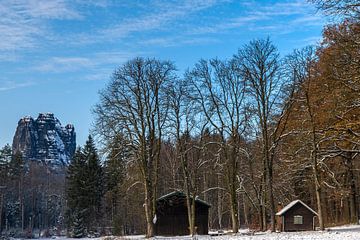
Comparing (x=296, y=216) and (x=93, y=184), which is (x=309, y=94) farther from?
(x=93, y=184)

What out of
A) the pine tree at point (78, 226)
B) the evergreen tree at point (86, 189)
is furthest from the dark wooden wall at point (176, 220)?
the evergreen tree at point (86, 189)

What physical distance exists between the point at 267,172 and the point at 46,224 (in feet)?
234

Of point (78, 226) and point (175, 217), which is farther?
point (78, 226)

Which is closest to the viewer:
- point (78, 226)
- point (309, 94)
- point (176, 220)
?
point (309, 94)

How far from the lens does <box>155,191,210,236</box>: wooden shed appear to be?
1619 inches

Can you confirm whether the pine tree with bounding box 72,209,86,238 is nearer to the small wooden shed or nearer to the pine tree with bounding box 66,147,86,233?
the pine tree with bounding box 66,147,86,233

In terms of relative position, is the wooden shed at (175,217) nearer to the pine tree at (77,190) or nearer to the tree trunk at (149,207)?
the tree trunk at (149,207)

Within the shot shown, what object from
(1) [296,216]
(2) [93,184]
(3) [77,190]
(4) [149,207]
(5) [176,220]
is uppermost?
(2) [93,184]

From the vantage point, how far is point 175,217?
41.7 metres

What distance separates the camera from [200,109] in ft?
116

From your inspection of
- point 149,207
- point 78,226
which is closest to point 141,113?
point 149,207

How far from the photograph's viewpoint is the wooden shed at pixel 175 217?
135 ft

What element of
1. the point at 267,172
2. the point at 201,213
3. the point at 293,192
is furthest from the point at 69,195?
the point at 267,172

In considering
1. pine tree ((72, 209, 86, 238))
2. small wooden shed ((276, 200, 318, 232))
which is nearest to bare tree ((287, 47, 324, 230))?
small wooden shed ((276, 200, 318, 232))
